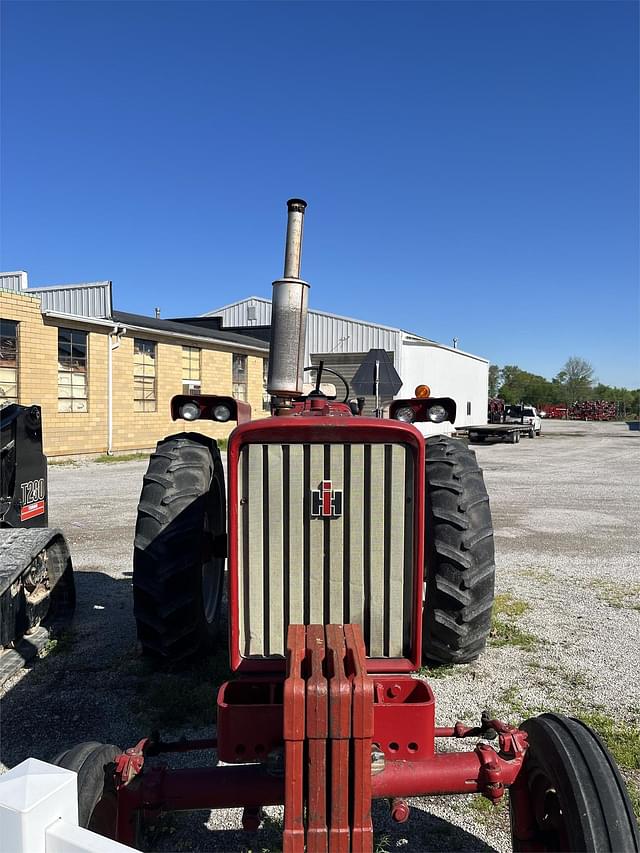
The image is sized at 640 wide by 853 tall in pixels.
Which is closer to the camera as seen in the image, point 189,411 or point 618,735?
Answer: point 618,735

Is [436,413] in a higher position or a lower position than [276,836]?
higher

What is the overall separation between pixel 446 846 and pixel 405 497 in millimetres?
1342

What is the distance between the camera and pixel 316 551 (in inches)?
98.8

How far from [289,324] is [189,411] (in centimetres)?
102

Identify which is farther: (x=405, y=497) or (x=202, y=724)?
(x=202, y=724)

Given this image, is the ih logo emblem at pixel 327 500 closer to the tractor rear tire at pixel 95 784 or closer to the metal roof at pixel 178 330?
the tractor rear tire at pixel 95 784

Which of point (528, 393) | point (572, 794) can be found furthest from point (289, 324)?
point (528, 393)

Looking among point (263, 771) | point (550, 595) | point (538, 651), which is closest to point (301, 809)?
point (263, 771)

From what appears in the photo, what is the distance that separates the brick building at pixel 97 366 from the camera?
15438mm

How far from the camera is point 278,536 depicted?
8.25 feet

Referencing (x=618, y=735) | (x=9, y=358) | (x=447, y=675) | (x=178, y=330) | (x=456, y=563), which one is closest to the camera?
(x=618, y=735)

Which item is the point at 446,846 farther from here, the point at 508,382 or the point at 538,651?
the point at 508,382

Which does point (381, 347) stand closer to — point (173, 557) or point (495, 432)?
point (495, 432)

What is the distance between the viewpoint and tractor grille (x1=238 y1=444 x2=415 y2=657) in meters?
2.49
